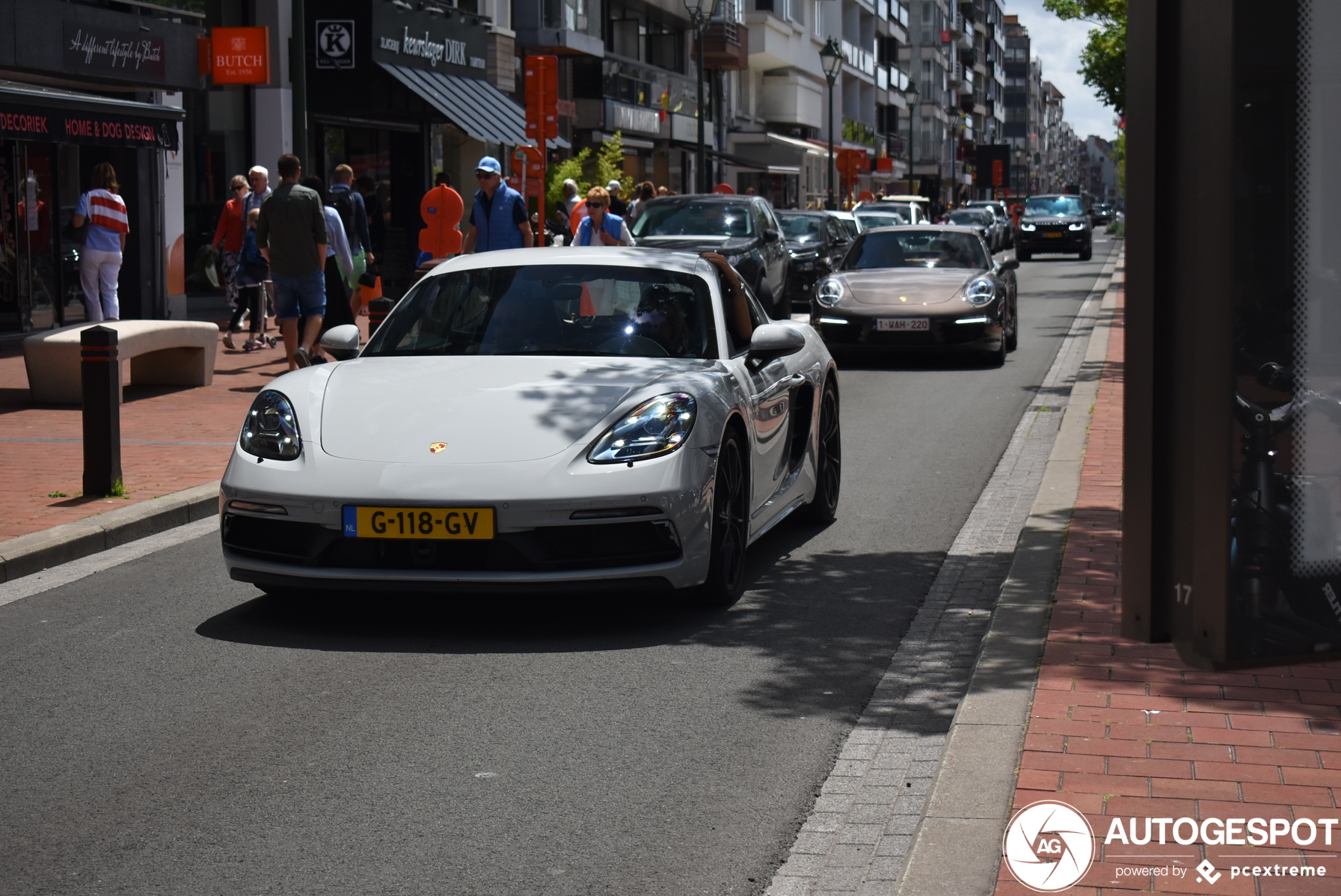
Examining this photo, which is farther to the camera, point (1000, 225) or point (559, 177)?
point (1000, 225)

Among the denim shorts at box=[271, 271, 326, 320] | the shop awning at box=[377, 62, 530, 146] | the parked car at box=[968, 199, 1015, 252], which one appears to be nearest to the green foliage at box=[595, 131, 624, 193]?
the shop awning at box=[377, 62, 530, 146]

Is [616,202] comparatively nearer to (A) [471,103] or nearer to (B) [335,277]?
(A) [471,103]

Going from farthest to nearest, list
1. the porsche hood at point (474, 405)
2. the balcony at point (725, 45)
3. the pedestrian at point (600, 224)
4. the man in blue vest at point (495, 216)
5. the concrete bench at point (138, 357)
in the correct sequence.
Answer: the balcony at point (725, 45) < the pedestrian at point (600, 224) < the man in blue vest at point (495, 216) < the concrete bench at point (138, 357) < the porsche hood at point (474, 405)

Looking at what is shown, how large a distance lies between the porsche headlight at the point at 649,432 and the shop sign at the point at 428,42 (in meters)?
21.7

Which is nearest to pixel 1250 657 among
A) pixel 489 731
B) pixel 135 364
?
pixel 489 731

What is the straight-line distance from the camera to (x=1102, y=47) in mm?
44156

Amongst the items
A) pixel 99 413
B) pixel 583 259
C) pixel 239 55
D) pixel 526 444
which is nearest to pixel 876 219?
pixel 239 55

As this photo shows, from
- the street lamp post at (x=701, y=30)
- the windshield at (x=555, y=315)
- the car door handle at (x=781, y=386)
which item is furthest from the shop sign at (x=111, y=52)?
the car door handle at (x=781, y=386)

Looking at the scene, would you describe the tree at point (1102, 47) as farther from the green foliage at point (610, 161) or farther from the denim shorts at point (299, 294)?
the denim shorts at point (299, 294)

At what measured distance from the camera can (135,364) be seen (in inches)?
554

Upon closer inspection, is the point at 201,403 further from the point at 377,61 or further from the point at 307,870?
the point at 377,61

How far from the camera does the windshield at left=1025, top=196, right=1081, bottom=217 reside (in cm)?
5012

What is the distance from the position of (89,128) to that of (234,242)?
290 cm

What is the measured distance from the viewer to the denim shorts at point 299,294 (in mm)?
14203
